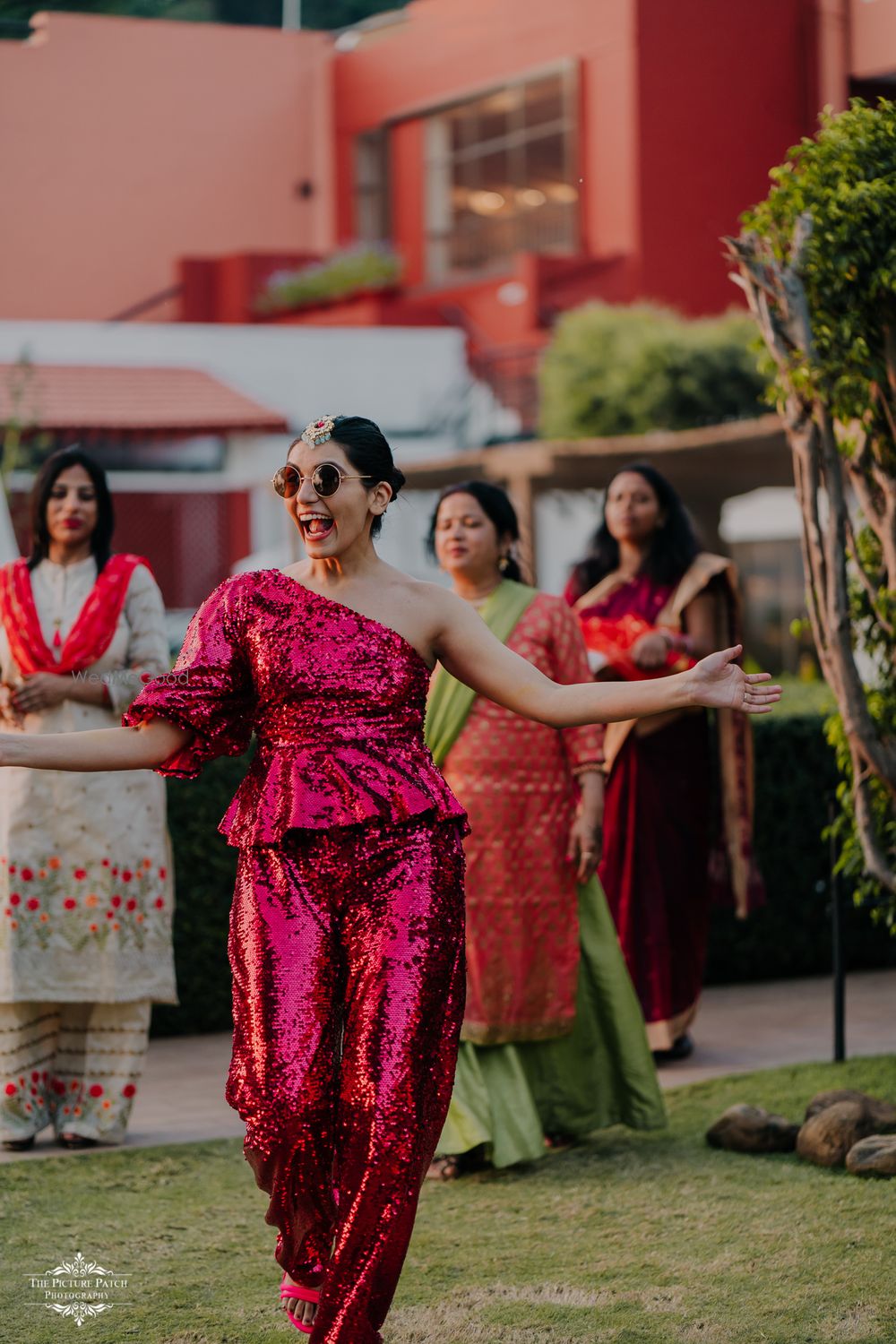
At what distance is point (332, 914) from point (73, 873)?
2.39 meters

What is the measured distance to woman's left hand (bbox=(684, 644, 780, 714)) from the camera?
3.80 metres

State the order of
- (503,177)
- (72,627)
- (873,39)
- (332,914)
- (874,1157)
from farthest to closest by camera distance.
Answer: (503,177) < (873,39) < (72,627) < (874,1157) < (332,914)

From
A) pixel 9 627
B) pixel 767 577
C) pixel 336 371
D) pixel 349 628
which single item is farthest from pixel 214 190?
pixel 349 628

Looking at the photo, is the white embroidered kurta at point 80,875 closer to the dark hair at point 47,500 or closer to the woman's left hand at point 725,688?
the dark hair at point 47,500

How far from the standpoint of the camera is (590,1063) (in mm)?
6062

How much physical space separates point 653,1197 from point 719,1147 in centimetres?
59

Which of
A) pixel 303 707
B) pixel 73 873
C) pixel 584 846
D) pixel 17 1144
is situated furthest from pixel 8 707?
pixel 303 707

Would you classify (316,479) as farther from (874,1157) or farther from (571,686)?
(874,1157)

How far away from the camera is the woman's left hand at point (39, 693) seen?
19.9 feet

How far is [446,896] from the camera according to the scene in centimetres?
396

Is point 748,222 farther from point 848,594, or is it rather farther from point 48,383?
point 48,383

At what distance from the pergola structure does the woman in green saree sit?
6944 mm

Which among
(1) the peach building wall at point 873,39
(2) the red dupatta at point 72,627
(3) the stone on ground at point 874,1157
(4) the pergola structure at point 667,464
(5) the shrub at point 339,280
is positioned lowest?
(3) the stone on ground at point 874,1157

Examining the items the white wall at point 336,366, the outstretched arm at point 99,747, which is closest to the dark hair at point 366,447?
the outstretched arm at point 99,747
